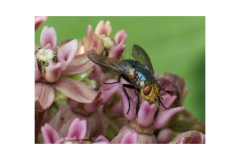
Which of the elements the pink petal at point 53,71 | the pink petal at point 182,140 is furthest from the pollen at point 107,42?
the pink petal at point 182,140

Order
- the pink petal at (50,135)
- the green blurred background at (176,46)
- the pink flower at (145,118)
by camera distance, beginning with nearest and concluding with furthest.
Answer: the pink petal at (50,135)
the pink flower at (145,118)
the green blurred background at (176,46)

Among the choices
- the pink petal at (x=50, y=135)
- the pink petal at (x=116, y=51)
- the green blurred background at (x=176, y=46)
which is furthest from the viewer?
the green blurred background at (x=176, y=46)

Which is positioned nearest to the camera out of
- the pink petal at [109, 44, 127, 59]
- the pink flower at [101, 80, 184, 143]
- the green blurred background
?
the pink flower at [101, 80, 184, 143]

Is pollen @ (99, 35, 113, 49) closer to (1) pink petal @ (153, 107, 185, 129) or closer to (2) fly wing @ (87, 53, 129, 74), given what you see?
(2) fly wing @ (87, 53, 129, 74)

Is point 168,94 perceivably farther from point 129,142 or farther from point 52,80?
point 52,80

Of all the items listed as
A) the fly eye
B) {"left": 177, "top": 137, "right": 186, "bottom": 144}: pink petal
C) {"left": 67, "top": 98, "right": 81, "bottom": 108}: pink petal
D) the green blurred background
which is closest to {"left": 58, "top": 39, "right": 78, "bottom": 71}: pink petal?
{"left": 67, "top": 98, "right": 81, "bottom": 108}: pink petal

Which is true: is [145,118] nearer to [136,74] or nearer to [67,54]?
[136,74]

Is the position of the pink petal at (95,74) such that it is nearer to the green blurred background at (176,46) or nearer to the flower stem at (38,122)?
the flower stem at (38,122)
